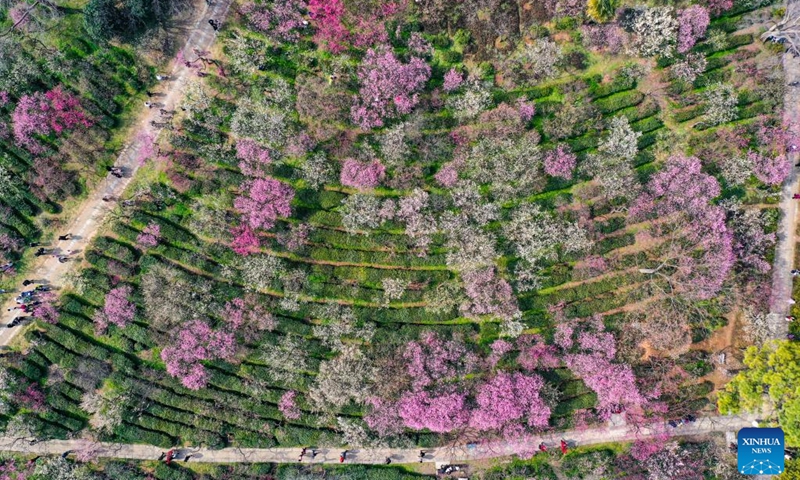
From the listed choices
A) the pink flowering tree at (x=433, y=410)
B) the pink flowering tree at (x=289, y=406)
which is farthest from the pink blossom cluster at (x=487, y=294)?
the pink flowering tree at (x=289, y=406)

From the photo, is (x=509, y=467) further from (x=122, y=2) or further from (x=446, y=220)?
(x=122, y=2)

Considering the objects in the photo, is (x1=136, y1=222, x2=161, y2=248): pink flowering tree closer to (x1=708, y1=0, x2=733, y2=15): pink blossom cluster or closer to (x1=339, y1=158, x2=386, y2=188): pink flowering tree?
(x1=339, y1=158, x2=386, y2=188): pink flowering tree

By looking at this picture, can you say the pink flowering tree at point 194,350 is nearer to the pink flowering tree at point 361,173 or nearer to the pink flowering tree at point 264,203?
the pink flowering tree at point 264,203

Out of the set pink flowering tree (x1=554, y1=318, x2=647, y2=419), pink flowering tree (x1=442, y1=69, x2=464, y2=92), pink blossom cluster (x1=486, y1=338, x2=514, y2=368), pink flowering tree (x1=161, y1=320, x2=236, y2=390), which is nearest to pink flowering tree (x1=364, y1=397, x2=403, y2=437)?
pink blossom cluster (x1=486, y1=338, x2=514, y2=368)

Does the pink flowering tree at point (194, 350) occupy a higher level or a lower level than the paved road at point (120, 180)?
lower

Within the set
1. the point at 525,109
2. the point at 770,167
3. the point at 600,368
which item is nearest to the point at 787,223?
the point at 770,167
